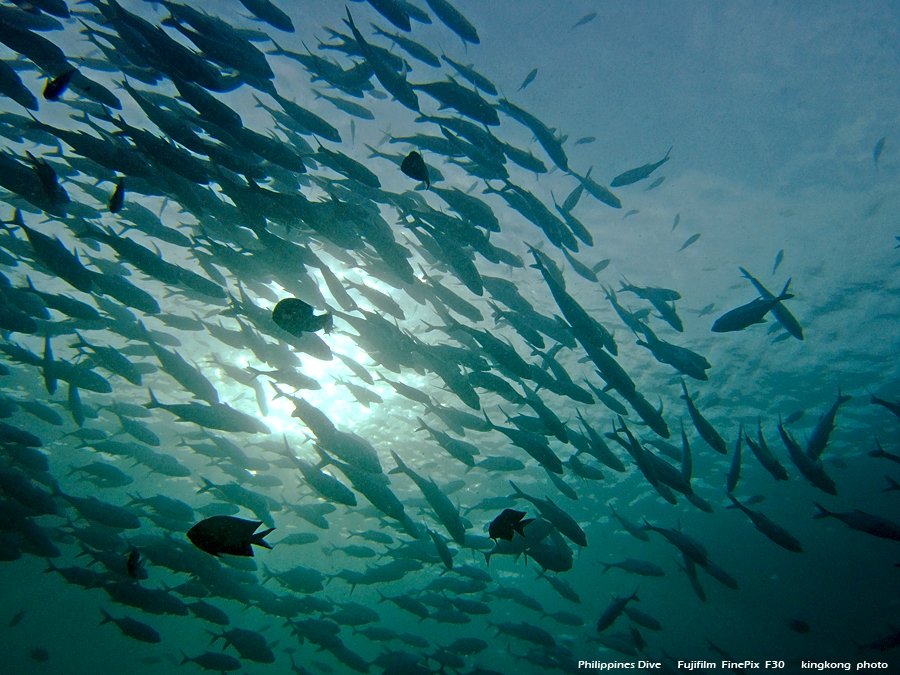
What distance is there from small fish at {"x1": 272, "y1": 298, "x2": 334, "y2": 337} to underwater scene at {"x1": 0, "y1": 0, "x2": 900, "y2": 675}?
0.03 meters

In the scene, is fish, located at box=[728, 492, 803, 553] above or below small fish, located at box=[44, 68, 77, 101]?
above

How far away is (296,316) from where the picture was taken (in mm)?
3574

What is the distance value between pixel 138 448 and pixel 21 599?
48019 mm

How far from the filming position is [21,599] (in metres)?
36.1

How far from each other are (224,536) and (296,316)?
73.7 inches

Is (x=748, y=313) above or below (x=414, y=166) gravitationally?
above

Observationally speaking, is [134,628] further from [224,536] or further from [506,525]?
[506,525]

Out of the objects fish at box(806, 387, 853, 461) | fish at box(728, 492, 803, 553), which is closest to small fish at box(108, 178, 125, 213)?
fish at box(728, 492, 803, 553)

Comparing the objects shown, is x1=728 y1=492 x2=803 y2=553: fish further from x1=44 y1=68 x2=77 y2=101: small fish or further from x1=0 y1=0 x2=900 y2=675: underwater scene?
x1=44 y1=68 x2=77 y2=101: small fish

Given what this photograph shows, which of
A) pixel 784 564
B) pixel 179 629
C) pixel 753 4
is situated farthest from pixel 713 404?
pixel 179 629

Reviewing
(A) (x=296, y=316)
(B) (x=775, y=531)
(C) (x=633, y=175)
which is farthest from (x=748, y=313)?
(A) (x=296, y=316)

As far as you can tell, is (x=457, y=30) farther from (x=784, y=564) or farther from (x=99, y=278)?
(x=784, y=564)

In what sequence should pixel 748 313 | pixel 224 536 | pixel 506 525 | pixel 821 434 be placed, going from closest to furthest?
pixel 224 536, pixel 506 525, pixel 748 313, pixel 821 434

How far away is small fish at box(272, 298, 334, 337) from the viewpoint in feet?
11.4
